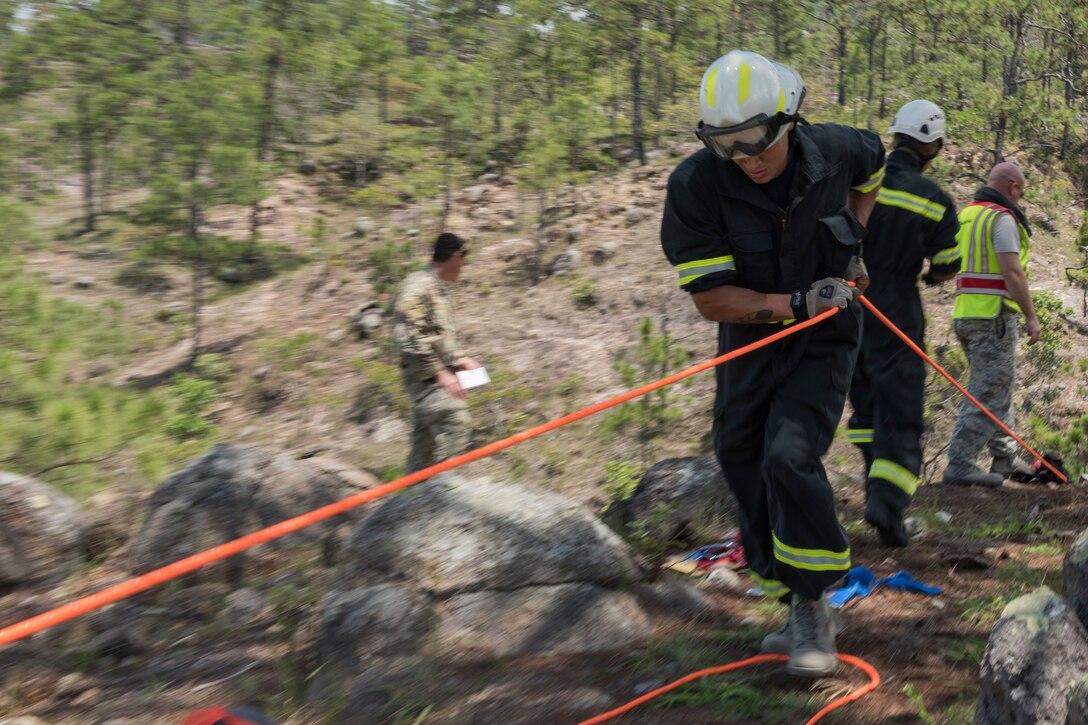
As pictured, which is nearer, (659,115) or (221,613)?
(221,613)

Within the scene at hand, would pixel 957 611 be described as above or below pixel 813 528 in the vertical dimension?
below

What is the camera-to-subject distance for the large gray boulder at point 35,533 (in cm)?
542

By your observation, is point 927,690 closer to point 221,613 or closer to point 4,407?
point 221,613

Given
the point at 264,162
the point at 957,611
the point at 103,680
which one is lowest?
the point at 103,680

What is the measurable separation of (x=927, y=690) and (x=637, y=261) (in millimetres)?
9183

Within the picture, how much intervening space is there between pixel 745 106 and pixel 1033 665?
1715 mm

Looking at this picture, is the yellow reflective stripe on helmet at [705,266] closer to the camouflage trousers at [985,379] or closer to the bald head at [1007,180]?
the camouflage trousers at [985,379]

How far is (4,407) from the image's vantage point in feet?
25.8

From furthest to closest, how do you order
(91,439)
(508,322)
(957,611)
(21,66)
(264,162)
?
(264,162)
(21,66)
(508,322)
(91,439)
(957,611)

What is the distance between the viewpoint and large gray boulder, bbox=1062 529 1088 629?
8.31 feet

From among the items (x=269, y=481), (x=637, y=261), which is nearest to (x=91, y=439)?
(x=269, y=481)

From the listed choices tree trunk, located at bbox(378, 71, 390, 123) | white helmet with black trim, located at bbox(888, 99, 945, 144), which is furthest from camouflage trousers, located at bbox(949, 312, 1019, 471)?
tree trunk, located at bbox(378, 71, 390, 123)

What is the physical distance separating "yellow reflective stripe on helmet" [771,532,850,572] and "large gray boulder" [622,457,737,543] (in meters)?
2.09

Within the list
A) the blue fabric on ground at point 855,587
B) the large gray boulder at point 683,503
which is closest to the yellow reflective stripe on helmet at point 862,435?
the large gray boulder at point 683,503
